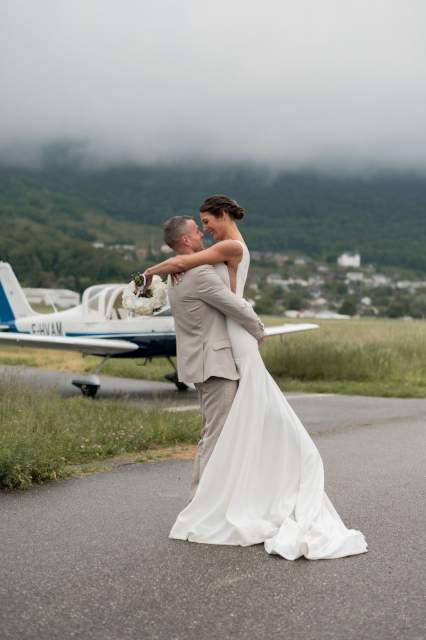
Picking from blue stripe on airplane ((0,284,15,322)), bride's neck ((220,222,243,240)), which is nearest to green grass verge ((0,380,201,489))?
bride's neck ((220,222,243,240))

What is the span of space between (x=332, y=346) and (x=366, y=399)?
221 inches

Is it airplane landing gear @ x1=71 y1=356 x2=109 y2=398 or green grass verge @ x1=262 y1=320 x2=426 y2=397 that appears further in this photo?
green grass verge @ x1=262 y1=320 x2=426 y2=397

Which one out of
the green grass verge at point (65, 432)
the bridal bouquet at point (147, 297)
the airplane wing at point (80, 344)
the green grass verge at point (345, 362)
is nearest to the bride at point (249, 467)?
the bridal bouquet at point (147, 297)

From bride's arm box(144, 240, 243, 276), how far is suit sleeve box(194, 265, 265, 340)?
0.19ft

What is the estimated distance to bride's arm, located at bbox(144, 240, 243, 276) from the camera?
5473 mm

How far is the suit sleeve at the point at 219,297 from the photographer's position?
17.9 feet

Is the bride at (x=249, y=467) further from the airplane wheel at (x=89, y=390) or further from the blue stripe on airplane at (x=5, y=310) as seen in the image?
the blue stripe on airplane at (x=5, y=310)

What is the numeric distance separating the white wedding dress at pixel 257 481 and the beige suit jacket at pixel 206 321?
73mm

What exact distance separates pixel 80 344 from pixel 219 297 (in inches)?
444

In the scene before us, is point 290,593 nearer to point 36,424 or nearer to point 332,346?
point 36,424

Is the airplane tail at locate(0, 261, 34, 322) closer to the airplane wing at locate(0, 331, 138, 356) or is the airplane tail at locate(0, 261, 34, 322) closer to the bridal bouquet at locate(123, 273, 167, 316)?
the airplane wing at locate(0, 331, 138, 356)

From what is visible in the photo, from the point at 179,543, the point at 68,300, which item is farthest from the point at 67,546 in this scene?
the point at 68,300

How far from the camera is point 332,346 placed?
843 inches

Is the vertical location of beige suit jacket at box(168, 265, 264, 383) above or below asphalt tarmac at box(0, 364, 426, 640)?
above
